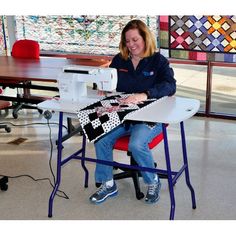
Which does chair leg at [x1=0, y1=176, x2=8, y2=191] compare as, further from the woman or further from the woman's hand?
the woman's hand

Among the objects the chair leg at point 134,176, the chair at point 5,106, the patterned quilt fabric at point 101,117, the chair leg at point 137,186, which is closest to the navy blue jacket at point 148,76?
the patterned quilt fabric at point 101,117

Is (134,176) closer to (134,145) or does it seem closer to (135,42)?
(134,145)

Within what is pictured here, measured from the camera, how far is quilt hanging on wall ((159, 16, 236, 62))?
13.2 feet

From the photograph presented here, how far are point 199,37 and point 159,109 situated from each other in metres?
2.11

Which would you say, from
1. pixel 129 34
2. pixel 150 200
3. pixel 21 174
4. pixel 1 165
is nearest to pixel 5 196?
pixel 21 174

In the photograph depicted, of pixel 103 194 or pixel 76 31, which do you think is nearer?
pixel 103 194

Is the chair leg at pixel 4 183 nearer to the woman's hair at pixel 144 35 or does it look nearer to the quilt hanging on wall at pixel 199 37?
the woman's hair at pixel 144 35

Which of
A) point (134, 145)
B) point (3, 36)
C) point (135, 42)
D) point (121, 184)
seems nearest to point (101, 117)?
point (134, 145)

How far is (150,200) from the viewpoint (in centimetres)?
264

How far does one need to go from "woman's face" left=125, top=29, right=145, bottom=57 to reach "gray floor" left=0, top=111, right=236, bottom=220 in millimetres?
973

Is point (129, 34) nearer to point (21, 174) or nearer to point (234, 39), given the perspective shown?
point (21, 174)

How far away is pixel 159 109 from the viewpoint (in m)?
2.31

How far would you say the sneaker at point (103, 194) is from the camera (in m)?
2.66

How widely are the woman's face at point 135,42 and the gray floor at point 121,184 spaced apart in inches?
38.3
